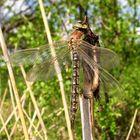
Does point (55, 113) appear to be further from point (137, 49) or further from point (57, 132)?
point (137, 49)

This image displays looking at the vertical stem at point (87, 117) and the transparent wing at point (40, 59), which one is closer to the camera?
the vertical stem at point (87, 117)

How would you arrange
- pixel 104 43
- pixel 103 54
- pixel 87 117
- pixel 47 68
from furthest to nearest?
pixel 104 43
pixel 47 68
pixel 103 54
pixel 87 117

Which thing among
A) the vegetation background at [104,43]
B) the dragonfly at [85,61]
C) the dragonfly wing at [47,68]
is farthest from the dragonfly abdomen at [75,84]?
the vegetation background at [104,43]

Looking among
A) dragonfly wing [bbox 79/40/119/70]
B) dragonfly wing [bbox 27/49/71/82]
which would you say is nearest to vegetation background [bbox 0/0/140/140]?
dragonfly wing [bbox 27/49/71/82]

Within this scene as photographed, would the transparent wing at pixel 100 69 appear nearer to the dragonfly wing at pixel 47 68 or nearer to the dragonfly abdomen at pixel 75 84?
the dragonfly abdomen at pixel 75 84

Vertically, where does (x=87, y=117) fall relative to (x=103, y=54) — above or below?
below

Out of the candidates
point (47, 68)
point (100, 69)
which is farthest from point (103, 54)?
point (47, 68)

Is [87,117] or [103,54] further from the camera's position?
[103,54]

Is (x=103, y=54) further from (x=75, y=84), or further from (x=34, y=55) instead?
(x=34, y=55)
